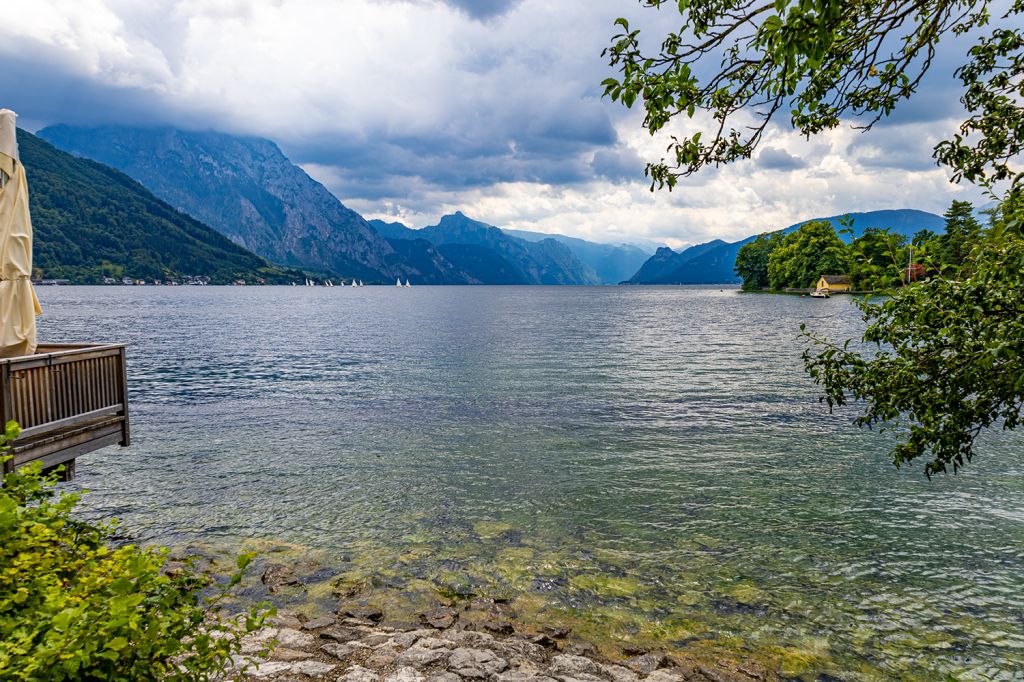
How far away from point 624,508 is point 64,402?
600 inches

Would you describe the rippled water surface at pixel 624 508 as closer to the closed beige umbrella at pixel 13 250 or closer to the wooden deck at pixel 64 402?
the wooden deck at pixel 64 402

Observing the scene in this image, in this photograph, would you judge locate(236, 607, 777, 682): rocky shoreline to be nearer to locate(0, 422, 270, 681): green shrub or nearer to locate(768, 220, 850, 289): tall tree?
locate(0, 422, 270, 681): green shrub

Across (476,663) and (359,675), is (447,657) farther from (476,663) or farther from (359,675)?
(359,675)

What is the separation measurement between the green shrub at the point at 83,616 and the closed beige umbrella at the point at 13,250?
31.7ft

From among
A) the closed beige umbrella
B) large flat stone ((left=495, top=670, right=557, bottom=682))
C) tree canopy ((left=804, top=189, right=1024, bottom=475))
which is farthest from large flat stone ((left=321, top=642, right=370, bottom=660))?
the closed beige umbrella

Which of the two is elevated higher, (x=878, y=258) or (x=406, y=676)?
(x=878, y=258)

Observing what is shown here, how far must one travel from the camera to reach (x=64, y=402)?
49.5ft

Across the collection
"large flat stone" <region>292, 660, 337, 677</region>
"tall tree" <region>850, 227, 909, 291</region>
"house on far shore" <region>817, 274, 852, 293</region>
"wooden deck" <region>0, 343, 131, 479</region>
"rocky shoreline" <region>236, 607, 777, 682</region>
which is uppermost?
"house on far shore" <region>817, 274, 852, 293</region>

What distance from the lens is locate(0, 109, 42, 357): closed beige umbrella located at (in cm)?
1419

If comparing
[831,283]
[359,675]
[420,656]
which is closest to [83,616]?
[359,675]

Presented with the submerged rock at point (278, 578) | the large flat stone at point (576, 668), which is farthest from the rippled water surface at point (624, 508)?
the large flat stone at point (576, 668)

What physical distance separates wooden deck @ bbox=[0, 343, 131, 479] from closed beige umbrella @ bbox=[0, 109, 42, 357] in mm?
953

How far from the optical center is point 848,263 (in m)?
9.91

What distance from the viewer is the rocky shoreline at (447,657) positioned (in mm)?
8781
